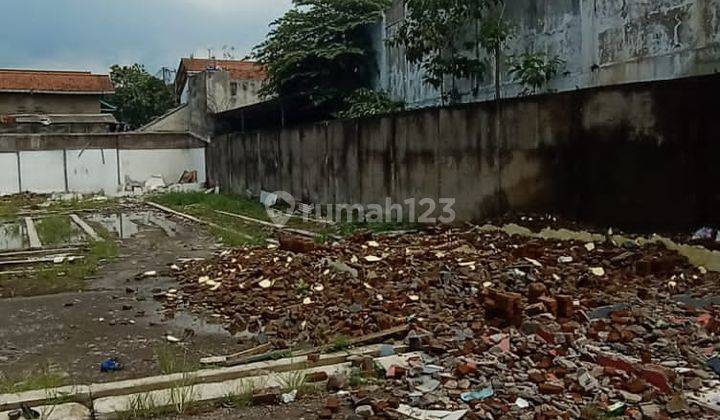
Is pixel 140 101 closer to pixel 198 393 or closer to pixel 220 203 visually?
pixel 220 203

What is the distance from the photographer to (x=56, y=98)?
101ft

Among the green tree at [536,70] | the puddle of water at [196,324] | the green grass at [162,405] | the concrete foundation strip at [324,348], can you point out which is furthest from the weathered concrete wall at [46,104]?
the green grass at [162,405]

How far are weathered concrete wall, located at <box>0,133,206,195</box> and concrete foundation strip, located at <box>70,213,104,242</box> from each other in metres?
7.81

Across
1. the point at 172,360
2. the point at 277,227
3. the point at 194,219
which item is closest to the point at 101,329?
the point at 172,360

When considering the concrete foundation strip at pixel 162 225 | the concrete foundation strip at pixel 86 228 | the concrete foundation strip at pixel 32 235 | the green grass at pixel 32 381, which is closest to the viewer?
the green grass at pixel 32 381

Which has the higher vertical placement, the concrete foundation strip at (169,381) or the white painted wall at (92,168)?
the white painted wall at (92,168)

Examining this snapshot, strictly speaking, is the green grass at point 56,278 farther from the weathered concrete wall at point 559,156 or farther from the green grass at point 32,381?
the weathered concrete wall at point 559,156

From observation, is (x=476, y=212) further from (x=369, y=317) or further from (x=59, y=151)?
(x=59, y=151)

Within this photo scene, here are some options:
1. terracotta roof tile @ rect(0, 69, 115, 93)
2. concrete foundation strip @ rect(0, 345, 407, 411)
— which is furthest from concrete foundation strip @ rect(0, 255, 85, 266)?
terracotta roof tile @ rect(0, 69, 115, 93)

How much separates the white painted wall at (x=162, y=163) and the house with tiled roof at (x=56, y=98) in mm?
5235

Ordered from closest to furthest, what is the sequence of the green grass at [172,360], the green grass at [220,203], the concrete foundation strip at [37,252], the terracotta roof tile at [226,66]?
the green grass at [172,360] < the concrete foundation strip at [37,252] < the green grass at [220,203] < the terracotta roof tile at [226,66]

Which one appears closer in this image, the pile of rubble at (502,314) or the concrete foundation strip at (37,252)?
the pile of rubble at (502,314)

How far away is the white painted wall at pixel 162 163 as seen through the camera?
23.8 meters

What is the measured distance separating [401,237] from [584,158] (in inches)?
103
